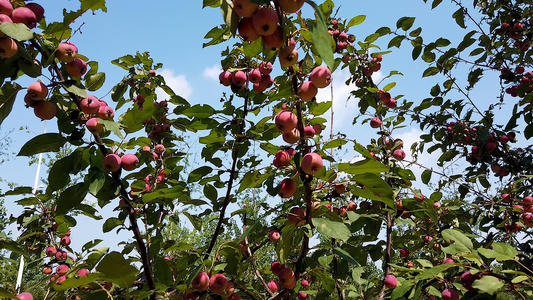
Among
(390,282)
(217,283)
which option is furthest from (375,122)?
(217,283)

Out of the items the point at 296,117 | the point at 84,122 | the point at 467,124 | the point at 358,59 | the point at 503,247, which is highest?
the point at 358,59

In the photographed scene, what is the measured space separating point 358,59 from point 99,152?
2353mm

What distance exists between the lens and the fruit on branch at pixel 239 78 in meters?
1.94

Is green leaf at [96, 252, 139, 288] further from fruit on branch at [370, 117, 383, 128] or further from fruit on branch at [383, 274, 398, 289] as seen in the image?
fruit on branch at [370, 117, 383, 128]

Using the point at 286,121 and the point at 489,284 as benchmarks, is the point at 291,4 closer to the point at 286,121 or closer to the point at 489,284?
the point at 286,121

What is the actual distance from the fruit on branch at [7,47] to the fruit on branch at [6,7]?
15 cm

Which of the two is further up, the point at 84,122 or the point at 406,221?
the point at 84,122

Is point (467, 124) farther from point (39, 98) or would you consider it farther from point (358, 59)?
point (39, 98)

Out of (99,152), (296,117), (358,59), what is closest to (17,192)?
(99,152)

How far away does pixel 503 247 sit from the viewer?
4.79ft

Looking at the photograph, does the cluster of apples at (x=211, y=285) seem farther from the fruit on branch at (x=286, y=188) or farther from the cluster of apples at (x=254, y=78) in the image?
the cluster of apples at (x=254, y=78)

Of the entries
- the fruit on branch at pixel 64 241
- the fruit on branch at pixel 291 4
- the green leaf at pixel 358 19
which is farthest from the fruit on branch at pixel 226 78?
the fruit on branch at pixel 64 241

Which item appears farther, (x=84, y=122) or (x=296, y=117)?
(x=84, y=122)

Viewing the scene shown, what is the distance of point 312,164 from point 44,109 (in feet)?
3.39
